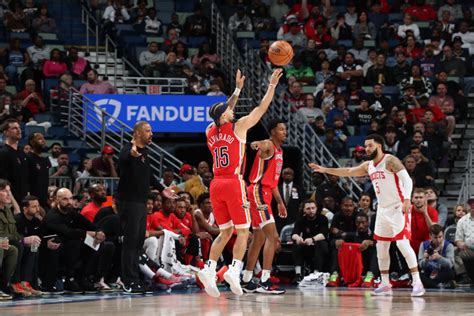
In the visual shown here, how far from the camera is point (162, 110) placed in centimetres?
2144

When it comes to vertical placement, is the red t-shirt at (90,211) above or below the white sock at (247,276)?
above

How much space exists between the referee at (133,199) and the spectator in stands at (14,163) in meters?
1.33

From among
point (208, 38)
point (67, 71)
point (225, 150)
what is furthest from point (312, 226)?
point (208, 38)

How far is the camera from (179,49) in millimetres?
23641

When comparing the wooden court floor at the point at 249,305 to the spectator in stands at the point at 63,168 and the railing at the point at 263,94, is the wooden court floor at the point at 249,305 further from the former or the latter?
the railing at the point at 263,94

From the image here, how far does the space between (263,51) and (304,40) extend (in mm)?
1667

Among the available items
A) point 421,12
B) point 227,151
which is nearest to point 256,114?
point 227,151

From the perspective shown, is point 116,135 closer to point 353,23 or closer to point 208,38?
point 208,38

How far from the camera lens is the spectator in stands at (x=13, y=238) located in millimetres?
13672

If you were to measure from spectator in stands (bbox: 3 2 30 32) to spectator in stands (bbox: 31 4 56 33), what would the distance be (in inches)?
7.9

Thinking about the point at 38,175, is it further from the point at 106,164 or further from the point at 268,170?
the point at 106,164

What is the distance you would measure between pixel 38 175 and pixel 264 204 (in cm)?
312

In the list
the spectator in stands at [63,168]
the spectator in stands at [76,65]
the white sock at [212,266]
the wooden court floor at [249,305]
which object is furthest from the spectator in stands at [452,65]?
the white sock at [212,266]

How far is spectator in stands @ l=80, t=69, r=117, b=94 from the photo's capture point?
845 inches
